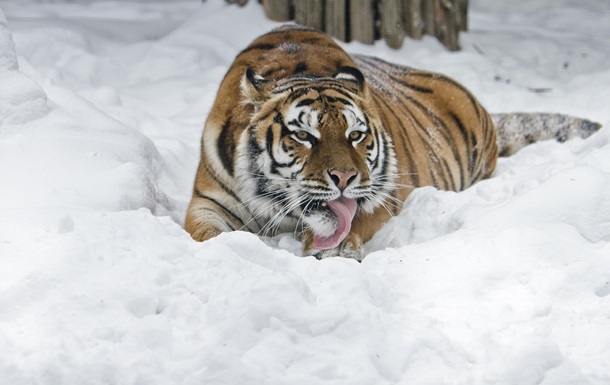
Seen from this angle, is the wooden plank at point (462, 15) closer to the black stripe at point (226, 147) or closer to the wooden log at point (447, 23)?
the wooden log at point (447, 23)

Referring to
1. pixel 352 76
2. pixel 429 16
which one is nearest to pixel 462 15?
pixel 429 16

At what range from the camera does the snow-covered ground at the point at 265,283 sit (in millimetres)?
1897

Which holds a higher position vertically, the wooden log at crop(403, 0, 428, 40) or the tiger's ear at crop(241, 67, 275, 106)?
the tiger's ear at crop(241, 67, 275, 106)

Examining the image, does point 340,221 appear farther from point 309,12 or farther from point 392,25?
point 392,25

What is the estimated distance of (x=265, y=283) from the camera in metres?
2.07

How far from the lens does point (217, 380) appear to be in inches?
72.4

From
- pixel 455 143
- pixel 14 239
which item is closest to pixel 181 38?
pixel 455 143

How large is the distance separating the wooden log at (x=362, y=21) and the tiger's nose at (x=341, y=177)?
317 centimetres

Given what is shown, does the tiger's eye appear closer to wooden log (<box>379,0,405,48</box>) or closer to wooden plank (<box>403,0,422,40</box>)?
wooden log (<box>379,0,405,48</box>)

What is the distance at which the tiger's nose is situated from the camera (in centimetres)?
291

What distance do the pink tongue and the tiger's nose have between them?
12cm

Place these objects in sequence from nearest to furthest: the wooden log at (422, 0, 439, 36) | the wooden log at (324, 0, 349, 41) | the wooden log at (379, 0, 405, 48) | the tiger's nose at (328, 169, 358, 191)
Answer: the tiger's nose at (328, 169, 358, 191) → the wooden log at (324, 0, 349, 41) → the wooden log at (379, 0, 405, 48) → the wooden log at (422, 0, 439, 36)

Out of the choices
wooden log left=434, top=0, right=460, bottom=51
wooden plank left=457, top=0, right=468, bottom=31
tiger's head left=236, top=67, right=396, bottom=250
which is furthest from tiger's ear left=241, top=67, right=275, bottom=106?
wooden plank left=457, top=0, right=468, bottom=31

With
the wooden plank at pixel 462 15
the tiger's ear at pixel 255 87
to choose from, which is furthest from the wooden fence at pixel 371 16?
the tiger's ear at pixel 255 87
